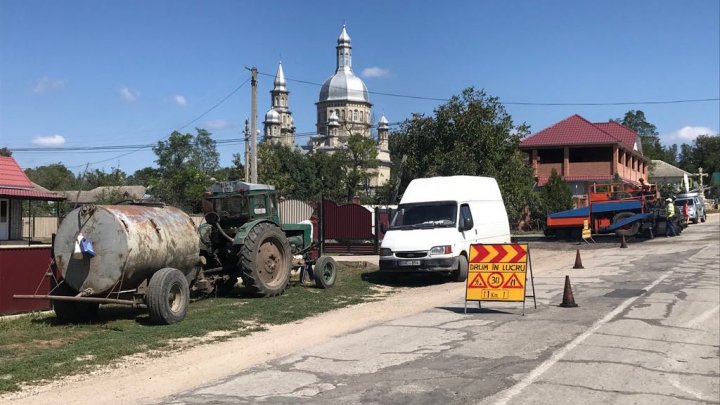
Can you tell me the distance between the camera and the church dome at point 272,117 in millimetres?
120375

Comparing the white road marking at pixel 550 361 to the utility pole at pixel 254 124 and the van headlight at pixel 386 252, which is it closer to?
the van headlight at pixel 386 252

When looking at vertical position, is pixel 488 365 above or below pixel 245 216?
below

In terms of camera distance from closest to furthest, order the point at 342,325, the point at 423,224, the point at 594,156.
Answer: the point at 342,325
the point at 423,224
the point at 594,156

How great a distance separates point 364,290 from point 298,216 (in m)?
16.0

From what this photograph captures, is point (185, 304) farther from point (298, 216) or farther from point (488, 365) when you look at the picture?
point (298, 216)

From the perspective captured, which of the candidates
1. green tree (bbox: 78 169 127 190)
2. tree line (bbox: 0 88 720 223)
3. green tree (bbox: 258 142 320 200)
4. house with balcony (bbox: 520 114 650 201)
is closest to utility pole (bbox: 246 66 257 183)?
tree line (bbox: 0 88 720 223)

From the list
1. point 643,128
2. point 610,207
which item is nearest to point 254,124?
point 610,207

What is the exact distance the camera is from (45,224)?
47.3m

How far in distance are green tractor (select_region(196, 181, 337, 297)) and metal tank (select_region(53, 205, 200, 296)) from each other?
207 cm

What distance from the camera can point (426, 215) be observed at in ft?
55.6

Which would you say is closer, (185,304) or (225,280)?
(185,304)

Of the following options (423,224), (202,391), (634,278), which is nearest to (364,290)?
(423,224)

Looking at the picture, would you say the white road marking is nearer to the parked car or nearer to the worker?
the worker

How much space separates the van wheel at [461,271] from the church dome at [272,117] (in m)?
107
